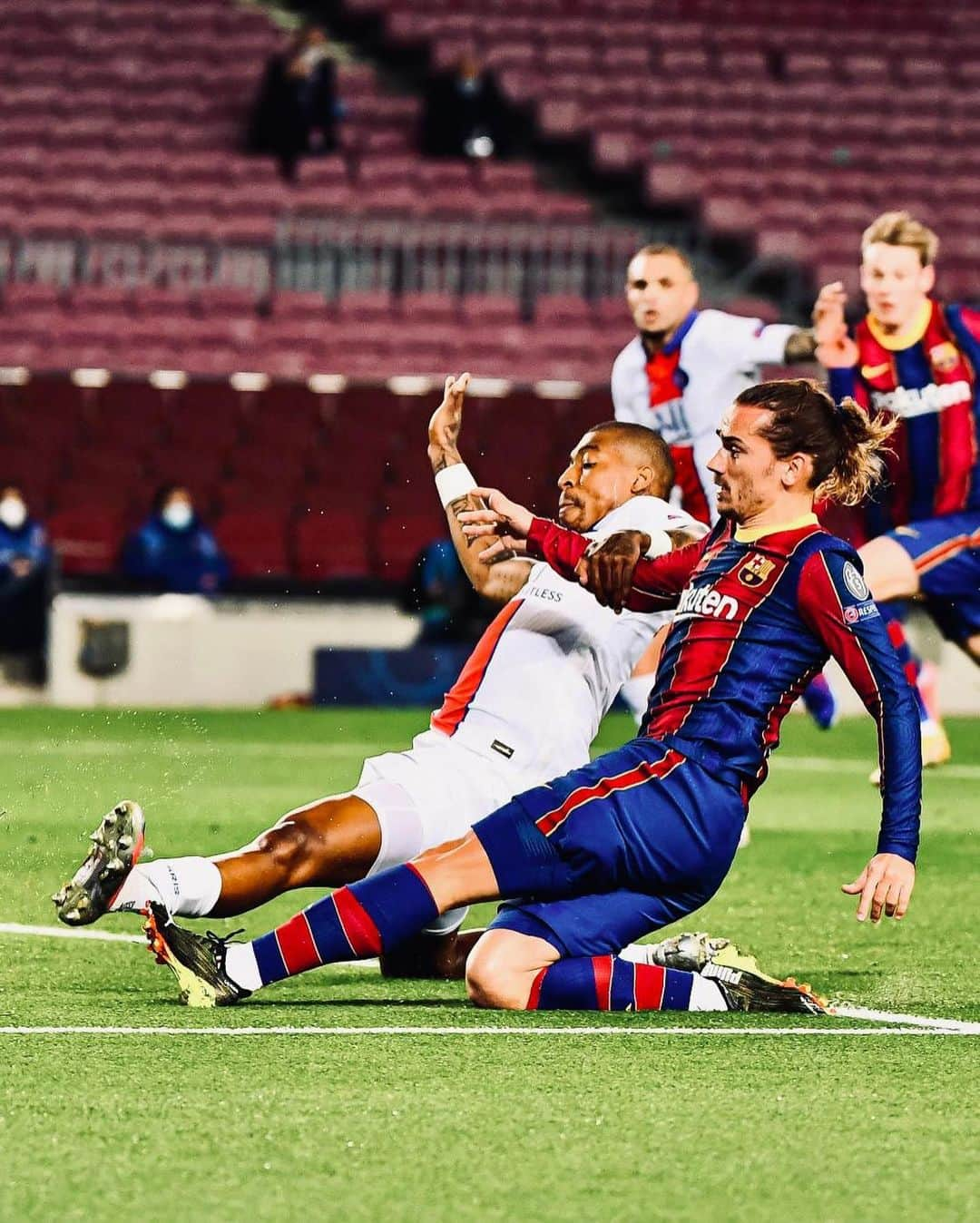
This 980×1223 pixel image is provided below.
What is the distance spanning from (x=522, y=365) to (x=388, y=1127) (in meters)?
15.6

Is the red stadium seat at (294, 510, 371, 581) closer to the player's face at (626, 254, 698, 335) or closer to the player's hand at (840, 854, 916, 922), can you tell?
the player's face at (626, 254, 698, 335)

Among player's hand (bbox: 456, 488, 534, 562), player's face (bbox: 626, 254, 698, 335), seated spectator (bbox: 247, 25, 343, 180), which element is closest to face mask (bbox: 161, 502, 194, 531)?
seated spectator (bbox: 247, 25, 343, 180)

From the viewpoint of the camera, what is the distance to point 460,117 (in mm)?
20531

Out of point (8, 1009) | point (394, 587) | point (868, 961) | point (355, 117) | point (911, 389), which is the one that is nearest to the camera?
point (8, 1009)

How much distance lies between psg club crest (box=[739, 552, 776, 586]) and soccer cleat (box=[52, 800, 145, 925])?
4.38 ft

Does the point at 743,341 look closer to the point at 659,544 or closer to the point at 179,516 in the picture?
the point at 659,544

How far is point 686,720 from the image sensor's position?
4902mm

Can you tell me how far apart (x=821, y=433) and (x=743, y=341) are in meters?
3.71

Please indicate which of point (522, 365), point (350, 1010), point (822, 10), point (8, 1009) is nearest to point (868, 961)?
point (350, 1010)

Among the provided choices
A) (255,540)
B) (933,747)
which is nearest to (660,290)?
(933,747)

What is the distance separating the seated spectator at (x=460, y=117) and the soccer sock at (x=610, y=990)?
16.3 metres

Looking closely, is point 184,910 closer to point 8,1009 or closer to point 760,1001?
point 8,1009

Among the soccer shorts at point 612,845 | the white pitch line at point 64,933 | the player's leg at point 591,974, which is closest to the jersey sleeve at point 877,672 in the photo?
the soccer shorts at point 612,845

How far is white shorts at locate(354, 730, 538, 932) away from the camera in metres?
5.14
